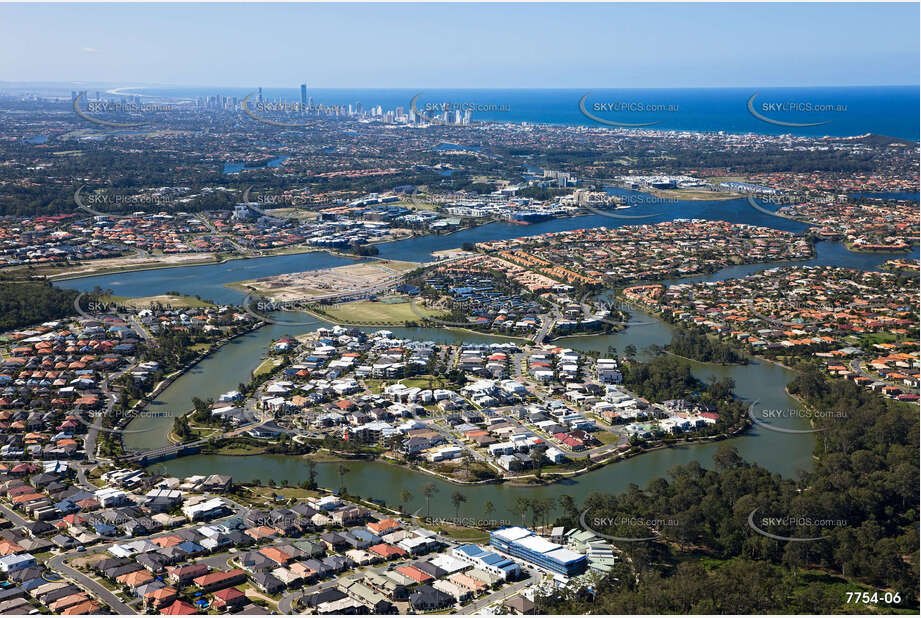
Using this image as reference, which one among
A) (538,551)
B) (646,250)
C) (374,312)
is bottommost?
(538,551)

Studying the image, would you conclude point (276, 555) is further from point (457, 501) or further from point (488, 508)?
point (488, 508)

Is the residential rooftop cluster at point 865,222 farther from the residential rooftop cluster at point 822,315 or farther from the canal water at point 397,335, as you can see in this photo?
the residential rooftop cluster at point 822,315

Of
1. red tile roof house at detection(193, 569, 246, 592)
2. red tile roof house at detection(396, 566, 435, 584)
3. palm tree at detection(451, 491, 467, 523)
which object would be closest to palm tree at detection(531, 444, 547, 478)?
palm tree at detection(451, 491, 467, 523)

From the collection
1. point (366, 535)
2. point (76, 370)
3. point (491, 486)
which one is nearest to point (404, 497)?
point (366, 535)

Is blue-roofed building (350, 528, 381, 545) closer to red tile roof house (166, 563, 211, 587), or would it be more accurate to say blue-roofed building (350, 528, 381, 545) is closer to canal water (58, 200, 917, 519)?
canal water (58, 200, 917, 519)

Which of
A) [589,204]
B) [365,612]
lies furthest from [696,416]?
[589,204]

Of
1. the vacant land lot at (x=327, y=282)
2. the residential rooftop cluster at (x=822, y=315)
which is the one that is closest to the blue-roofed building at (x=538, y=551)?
the residential rooftop cluster at (x=822, y=315)
